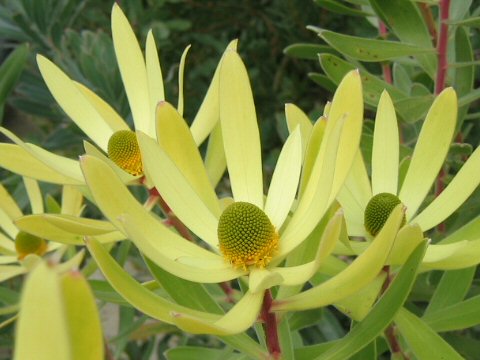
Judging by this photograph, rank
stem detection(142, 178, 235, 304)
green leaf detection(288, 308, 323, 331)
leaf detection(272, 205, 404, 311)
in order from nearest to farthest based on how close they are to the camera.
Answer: leaf detection(272, 205, 404, 311) < stem detection(142, 178, 235, 304) < green leaf detection(288, 308, 323, 331)

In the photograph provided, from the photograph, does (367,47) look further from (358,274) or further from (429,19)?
(358,274)

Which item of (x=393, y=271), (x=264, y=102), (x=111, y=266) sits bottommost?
(x=264, y=102)

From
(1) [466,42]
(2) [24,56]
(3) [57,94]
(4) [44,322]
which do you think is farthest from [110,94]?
(4) [44,322]

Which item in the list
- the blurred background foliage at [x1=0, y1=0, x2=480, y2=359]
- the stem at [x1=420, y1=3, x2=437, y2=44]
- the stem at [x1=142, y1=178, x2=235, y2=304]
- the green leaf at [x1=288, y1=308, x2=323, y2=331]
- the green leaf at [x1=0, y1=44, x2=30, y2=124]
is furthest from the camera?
the green leaf at [x1=0, y1=44, x2=30, y2=124]

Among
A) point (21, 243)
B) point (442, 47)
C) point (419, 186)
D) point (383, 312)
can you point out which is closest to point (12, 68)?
point (21, 243)

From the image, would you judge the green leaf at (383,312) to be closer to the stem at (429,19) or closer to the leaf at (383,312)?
the leaf at (383,312)

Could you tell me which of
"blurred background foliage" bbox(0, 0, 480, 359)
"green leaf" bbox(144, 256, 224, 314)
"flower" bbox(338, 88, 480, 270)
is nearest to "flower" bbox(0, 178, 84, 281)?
"blurred background foliage" bbox(0, 0, 480, 359)

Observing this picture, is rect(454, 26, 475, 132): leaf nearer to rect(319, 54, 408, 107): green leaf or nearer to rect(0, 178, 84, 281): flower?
rect(319, 54, 408, 107): green leaf

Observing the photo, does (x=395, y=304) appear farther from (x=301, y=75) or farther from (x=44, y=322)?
(x=301, y=75)

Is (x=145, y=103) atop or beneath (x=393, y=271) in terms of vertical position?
atop
